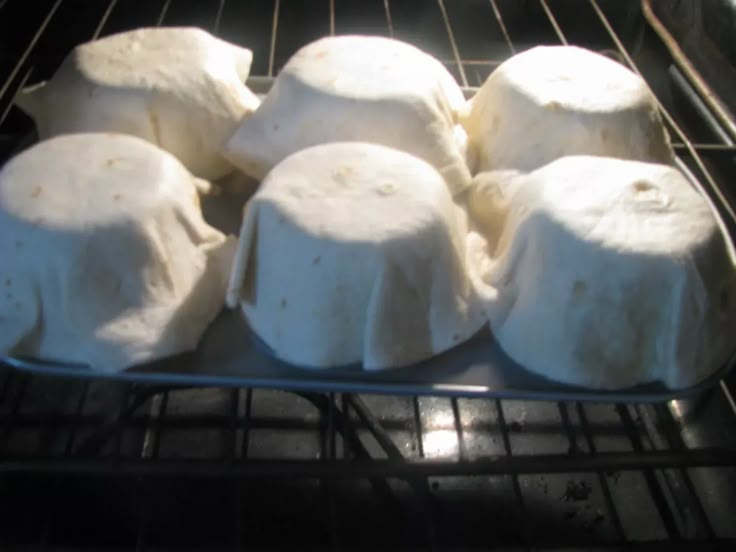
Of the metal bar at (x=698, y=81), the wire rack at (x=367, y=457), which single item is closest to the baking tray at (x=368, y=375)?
the wire rack at (x=367, y=457)

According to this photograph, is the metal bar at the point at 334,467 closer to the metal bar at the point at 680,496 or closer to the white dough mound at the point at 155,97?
the metal bar at the point at 680,496

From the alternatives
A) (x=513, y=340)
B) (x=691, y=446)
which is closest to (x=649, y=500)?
(x=691, y=446)

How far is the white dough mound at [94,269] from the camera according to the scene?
0.70 metres

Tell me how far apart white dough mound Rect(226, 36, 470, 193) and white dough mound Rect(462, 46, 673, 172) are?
0.18 feet

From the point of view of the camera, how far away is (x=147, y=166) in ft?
2.56

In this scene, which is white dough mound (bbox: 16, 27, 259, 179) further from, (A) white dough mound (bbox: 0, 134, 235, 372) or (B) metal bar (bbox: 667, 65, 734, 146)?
(B) metal bar (bbox: 667, 65, 734, 146)

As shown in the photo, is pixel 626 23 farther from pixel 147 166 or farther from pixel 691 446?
pixel 147 166

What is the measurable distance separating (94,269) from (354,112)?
1.09ft

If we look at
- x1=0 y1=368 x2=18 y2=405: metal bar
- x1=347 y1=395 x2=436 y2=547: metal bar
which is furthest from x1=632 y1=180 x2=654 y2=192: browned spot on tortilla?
x1=0 y1=368 x2=18 y2=405: metal bar

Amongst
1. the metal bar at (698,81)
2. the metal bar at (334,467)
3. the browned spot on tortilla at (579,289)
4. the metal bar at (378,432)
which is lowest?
the metal bar at (378,432)

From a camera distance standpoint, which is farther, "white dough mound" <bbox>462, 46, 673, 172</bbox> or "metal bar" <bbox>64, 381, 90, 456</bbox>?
"metal bar" <bbox>64, 381, 90, 456</bbox>

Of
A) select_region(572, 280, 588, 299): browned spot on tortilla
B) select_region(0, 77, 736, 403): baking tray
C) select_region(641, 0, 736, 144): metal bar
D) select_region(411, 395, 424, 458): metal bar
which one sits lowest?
select_region(411, 395, 424, 458): metal bar

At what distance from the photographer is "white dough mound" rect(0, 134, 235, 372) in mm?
696

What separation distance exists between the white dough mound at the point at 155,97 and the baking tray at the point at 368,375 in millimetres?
273
